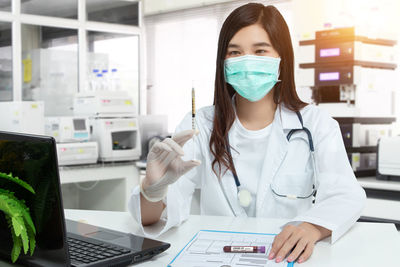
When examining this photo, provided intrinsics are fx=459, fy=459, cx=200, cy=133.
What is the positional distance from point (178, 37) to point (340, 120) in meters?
3.13

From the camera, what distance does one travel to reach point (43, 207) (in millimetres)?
710

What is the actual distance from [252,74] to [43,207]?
0.86 m

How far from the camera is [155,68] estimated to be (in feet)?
18.9

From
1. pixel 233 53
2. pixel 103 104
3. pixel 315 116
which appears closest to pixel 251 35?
pixel 233 53

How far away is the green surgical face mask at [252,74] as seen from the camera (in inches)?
55.2

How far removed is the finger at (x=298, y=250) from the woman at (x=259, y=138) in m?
0.35

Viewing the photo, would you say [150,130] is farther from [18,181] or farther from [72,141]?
[18,181]

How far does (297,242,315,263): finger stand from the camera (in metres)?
0.88

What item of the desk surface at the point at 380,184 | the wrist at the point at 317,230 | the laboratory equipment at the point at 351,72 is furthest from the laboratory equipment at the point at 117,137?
the wrist at the point at 317,230

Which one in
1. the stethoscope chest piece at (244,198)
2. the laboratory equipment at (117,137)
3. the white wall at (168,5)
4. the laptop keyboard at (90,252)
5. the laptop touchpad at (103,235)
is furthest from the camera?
the white wall at (168,5)

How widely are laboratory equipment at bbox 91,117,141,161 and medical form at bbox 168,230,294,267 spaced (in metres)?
2.68

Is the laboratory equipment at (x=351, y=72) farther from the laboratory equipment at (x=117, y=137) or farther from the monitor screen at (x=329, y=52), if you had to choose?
the laboratory equipment at (x=117, y=137)

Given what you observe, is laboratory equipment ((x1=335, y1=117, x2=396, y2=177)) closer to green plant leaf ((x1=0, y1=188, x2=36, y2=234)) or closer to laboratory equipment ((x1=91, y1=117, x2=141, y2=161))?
laboratory equipment ((x1=91, y1=117, x2=141, y2=161))

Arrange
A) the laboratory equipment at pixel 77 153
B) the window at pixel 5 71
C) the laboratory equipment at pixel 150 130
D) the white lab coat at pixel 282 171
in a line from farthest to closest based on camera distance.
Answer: the window at pixel 5 71
the laboratory equipment at pixel 150 130
the laboratory equipment at pixel 77 153
the white lab coat at pixel 282 171
